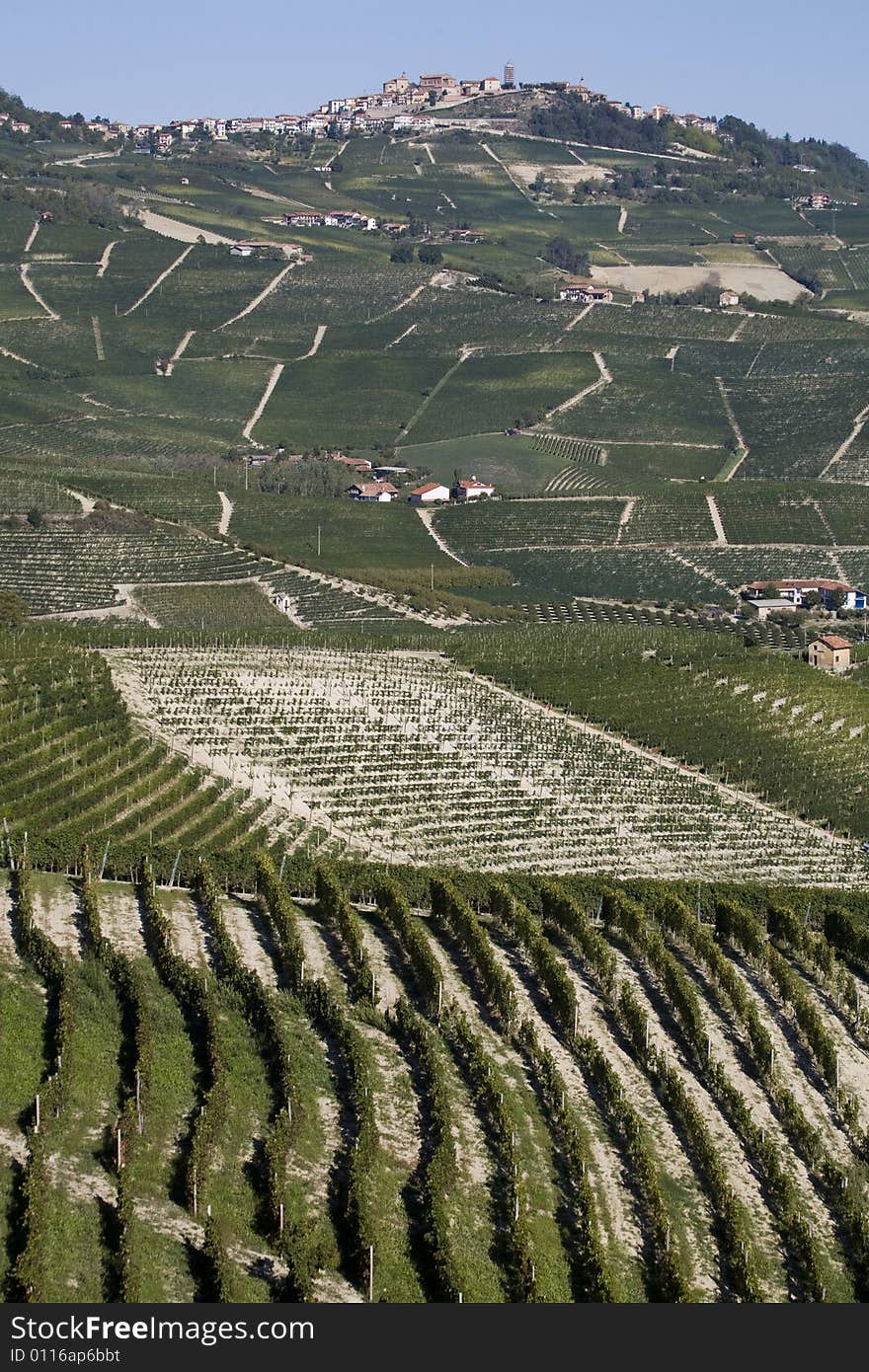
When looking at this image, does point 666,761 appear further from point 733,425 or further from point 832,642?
point 733,425

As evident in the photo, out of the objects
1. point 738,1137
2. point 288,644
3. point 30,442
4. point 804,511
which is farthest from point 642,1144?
point 30,442

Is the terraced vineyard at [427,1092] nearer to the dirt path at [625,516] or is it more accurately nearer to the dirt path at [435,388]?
the dirt path at [625,516]

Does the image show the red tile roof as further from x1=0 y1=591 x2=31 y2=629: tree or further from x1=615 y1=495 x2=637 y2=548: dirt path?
x1=0 y1=591 x2=31 y2=629: tree

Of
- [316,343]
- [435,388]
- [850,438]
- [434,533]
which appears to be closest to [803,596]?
[434,533]

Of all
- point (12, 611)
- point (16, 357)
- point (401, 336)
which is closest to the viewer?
point (12, 611)

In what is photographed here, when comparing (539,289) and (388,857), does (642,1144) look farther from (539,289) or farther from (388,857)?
(539,289)

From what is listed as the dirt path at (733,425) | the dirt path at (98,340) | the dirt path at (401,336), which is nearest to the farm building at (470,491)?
the dirt path at (733,425)
